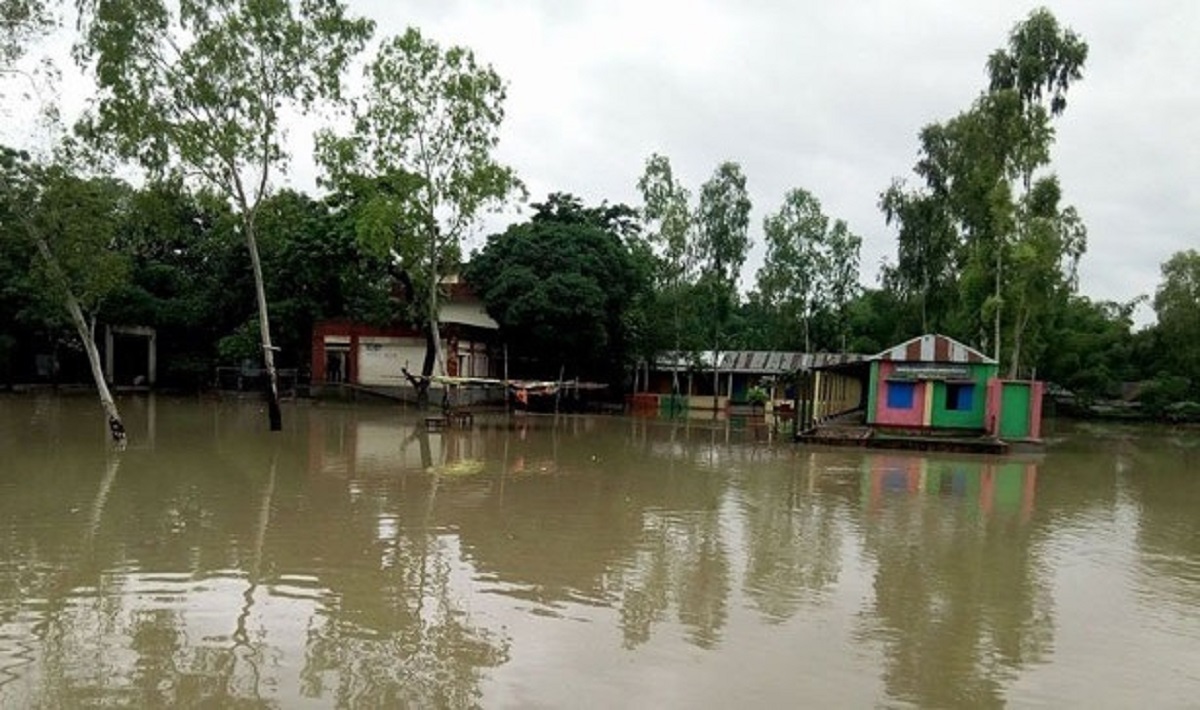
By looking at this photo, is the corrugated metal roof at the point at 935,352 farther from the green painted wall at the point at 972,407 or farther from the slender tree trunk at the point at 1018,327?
the slender tree trunk at the point at 1018,327

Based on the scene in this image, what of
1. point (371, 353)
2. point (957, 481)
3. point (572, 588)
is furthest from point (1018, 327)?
point (572, 588)

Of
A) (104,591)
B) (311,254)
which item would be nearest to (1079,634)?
(104,591)

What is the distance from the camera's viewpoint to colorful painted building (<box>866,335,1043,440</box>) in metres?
28.1

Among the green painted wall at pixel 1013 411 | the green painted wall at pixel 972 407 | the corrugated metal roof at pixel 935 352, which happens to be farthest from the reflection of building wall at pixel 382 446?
the green painted wall at pixel 1013 411

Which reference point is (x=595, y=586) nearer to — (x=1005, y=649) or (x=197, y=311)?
(x=1005, y=649)

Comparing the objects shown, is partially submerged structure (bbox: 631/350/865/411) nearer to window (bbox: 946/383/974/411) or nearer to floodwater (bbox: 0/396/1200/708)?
window (bbox: 946/383/974/411)

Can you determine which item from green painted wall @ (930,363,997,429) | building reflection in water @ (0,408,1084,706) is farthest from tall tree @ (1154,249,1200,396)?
building reflection in water @ (0,408,1084,706)

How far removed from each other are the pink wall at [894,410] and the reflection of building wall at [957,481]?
14.8 feet

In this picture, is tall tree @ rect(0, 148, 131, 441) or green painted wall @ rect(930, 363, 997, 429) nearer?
tall tree @ rect(0, 148, 131, 441)

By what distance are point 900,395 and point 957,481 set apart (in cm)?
977

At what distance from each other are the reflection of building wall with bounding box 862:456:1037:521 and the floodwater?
0.17 metres

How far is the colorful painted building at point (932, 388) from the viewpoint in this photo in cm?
2811

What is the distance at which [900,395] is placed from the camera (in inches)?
1128

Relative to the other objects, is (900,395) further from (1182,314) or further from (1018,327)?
(1182,314)
